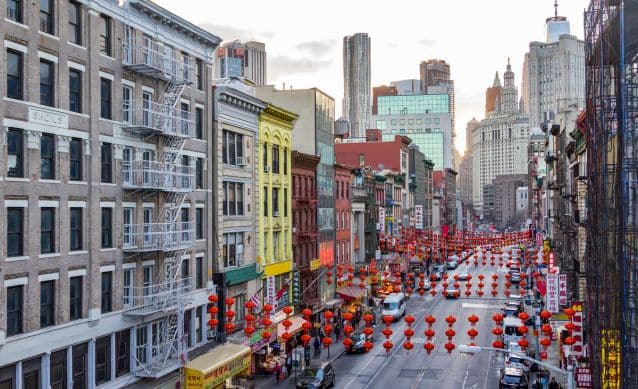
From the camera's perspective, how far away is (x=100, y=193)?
2938cm

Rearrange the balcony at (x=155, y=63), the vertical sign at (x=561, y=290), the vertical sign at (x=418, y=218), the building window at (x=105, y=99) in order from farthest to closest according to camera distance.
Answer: the vertical sign at (x=418, y=218) → the vertical sign at (x=561, y=290) → the balcony at (x=155, y=63) → the building window at (x=105, y=99)

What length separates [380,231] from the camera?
3519 inches

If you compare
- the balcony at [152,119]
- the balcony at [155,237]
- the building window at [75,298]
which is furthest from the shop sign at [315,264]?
the building window at [75,298]

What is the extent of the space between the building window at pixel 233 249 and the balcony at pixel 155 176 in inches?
269

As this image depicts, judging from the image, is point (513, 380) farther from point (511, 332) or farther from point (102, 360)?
point (102, 360)

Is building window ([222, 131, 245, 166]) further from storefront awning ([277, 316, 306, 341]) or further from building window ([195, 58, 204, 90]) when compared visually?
storefront awning ([277, 316, 306, 341])

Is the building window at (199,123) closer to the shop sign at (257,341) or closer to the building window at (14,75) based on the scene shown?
the shop sign at (257,341)

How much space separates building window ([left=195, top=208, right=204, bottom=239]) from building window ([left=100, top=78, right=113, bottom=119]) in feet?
29.9

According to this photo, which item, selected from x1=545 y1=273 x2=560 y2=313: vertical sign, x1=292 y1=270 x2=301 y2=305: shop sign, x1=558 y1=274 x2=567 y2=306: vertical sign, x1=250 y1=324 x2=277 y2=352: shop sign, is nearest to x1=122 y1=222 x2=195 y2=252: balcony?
x1=250 y1=324 x2=277 y2=352: shop sign

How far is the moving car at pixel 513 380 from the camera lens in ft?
132

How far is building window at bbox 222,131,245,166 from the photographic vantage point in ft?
137

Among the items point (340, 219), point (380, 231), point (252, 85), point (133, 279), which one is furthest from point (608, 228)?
point (380, 231)

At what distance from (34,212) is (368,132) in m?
104

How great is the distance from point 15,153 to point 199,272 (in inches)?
591
